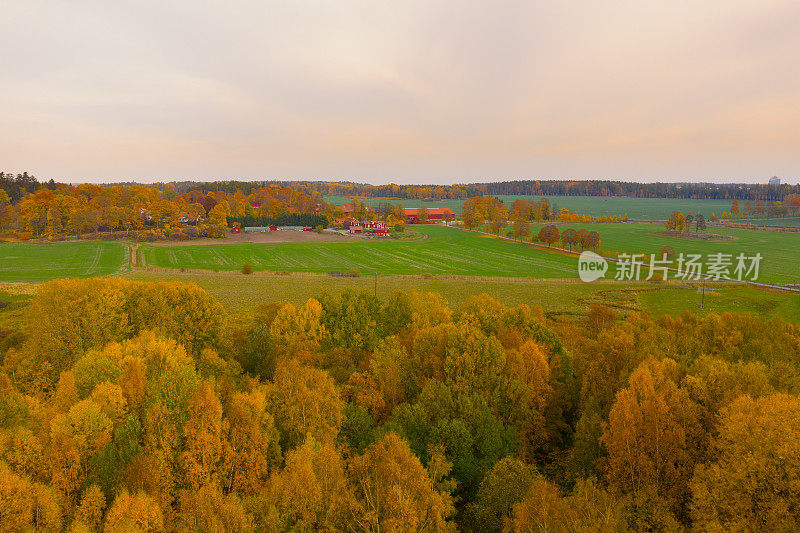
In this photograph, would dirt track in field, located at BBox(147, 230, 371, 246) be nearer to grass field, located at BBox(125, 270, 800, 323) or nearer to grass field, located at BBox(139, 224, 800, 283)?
grass field, located at BBox(139, 224, 800, 283)

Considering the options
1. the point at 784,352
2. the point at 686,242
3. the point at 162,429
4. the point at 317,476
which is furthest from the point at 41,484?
the point at 686,242

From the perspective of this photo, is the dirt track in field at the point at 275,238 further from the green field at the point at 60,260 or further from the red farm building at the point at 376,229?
the green field at the point at 60,260

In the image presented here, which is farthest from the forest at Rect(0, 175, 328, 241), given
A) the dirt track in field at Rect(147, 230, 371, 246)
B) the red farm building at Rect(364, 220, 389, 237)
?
the red farm building at Rect(364, 220, 389, 237)

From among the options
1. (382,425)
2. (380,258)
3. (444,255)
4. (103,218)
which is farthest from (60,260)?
(382,425)

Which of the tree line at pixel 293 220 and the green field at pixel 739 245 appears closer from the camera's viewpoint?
the green field at pixel 739 245

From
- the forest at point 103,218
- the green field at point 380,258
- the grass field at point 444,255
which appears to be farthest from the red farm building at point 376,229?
the forest at point 103,218

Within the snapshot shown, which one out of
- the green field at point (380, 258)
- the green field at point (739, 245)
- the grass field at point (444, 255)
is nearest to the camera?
the green field at point (739, 245)

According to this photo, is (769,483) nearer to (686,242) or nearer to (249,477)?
(249,477)

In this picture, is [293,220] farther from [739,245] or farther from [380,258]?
[739,245]
